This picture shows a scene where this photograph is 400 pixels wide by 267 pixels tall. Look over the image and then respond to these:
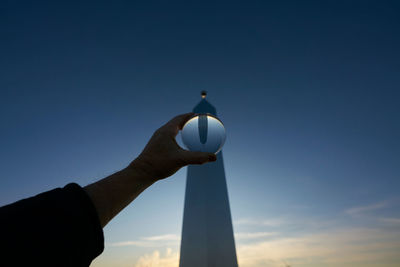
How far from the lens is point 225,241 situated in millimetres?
14625

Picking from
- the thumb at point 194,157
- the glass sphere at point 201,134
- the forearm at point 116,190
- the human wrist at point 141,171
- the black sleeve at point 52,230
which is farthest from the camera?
the glass sphere at point 201,134

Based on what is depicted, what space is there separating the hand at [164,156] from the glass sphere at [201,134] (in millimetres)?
427

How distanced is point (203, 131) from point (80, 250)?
5.73 ft

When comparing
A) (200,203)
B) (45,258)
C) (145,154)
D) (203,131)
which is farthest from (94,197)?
(200,203)

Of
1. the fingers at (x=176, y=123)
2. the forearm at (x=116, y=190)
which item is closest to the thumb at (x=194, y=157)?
the fingers at (x=176, y=123)

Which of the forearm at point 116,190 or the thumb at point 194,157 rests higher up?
the thumb at point 194,157

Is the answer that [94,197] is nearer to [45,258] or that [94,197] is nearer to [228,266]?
[45,258]

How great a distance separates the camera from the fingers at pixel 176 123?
6.69 ft

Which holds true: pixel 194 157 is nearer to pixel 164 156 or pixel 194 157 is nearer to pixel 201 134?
pixel 164 156

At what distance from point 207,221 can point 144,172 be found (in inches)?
557

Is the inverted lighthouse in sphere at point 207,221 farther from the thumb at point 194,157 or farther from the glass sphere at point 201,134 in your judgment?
the thumb at point 194,157

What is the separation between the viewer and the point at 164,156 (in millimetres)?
1823

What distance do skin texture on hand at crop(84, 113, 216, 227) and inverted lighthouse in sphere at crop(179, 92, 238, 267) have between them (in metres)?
12.0

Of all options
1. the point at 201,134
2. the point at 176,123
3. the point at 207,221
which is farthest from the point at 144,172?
the point at 207,221
